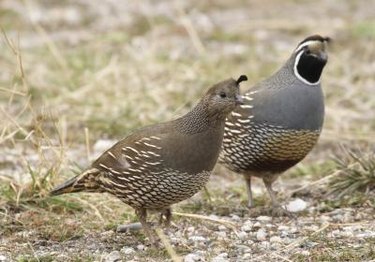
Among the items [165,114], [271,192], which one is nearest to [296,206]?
[271,192]

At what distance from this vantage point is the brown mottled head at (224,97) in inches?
202

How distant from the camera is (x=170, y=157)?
5.02 meters

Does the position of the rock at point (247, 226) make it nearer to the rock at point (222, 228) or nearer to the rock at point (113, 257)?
the rock at point (222, 228)

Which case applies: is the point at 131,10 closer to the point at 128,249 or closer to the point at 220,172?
the point at 220,172

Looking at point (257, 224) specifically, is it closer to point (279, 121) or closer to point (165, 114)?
point (279, 121)

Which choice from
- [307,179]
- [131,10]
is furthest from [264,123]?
[131,10]

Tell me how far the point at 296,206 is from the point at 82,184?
143 cm

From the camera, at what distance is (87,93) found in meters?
8.46

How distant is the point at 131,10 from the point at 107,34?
1.24 meters

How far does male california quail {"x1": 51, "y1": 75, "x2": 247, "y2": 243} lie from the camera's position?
197 inches

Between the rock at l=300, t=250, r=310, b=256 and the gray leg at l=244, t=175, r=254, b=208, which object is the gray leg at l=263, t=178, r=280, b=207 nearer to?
the gray leg at l=244, t=175, r=254, b=208

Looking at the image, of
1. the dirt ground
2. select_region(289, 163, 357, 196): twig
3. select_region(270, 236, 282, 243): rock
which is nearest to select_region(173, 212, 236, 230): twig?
the dirt ground

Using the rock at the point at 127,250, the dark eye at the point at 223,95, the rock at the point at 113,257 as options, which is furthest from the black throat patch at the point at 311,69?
the rock at the point at 113,257

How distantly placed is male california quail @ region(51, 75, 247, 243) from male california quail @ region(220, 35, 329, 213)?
713 mm
